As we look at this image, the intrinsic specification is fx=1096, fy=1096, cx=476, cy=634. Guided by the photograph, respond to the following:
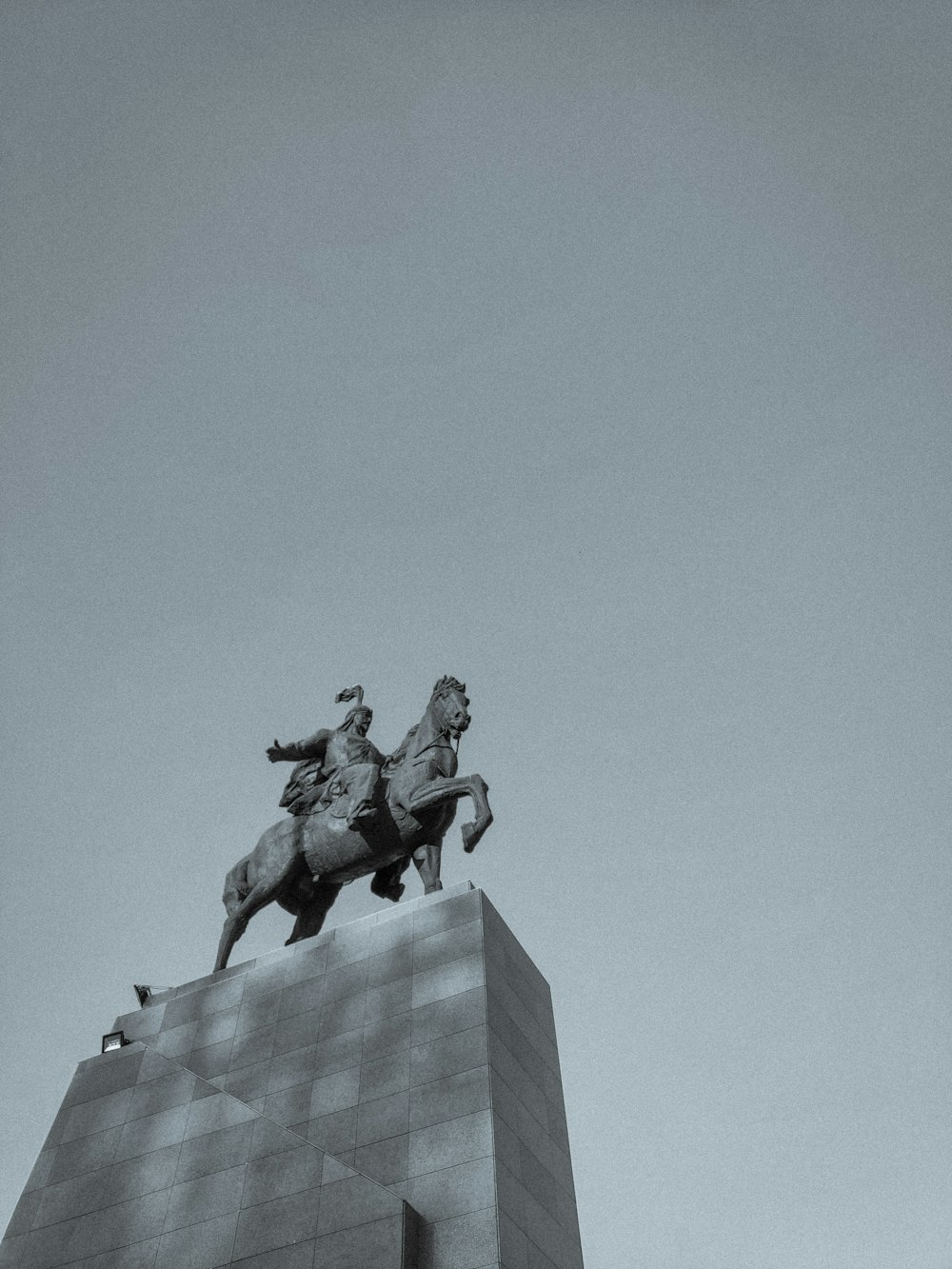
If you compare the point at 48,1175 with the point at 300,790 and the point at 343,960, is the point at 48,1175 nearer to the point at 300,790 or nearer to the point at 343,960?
the point at 343,960

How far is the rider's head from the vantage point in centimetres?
2338

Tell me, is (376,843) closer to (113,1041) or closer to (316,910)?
(316,910)

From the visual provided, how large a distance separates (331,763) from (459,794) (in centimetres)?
416

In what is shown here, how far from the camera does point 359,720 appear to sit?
23547mm

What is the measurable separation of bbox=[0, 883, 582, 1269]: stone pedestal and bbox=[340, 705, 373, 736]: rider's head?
222 inches

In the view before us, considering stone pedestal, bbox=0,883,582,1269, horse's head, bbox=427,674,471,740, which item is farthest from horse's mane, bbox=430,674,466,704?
stone pedestal, bbox=0,883,582,1269

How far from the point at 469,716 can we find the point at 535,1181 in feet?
30.8

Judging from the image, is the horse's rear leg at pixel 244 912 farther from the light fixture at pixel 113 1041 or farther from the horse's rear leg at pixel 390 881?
the light fixture at pixel 113 1041

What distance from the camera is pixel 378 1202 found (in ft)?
41.7

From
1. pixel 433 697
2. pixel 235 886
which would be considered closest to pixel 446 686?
pixel 433 697

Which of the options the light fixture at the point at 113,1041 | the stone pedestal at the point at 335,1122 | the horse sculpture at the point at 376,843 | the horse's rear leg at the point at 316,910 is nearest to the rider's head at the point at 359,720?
the horse sculpture at the point at 376,843

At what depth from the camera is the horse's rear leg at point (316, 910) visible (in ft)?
68.8

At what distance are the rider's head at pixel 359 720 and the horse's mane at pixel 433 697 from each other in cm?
142

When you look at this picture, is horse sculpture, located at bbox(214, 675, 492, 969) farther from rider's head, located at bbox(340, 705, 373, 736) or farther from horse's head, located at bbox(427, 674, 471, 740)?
rider's head, located at bbox(340, 705, 373, 736)
